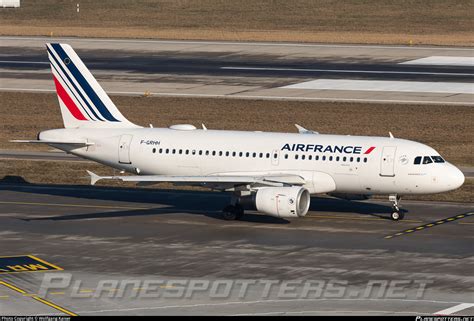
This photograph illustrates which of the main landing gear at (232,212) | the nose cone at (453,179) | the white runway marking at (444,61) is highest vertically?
the white runway marking at (444,61)

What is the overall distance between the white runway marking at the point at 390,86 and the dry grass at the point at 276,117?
8097 mm

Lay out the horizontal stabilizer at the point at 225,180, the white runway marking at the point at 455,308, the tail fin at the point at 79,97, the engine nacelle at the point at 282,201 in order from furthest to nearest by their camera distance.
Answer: the tail fin at the point at 79,97 → the horizontal stabilizer at the point at 225,180 → the engine nacelle at the point at 282,201 → the white runway marking at the point at 455,308

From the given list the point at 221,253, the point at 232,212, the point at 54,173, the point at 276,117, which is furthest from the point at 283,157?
the point at 276,117

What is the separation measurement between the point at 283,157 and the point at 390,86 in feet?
163

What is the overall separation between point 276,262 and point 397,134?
38.7 metres

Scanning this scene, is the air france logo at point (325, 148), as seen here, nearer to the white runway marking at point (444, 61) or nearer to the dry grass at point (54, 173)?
the dry grass at point (54, 173)

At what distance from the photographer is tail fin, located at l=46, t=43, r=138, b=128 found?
64.4 meters

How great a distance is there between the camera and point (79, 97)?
6488 centimetres

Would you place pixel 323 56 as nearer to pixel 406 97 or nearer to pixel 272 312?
pixel 406 97

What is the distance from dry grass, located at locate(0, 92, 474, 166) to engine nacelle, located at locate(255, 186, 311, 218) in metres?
27.5

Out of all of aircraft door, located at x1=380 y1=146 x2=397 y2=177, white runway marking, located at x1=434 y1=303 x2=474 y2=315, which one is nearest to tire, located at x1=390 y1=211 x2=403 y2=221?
aircraft door, located at x1=380 y1=146 x2=397 y2=177

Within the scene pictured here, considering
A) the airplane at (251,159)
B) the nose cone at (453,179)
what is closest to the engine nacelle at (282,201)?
the airplane at (251,159)

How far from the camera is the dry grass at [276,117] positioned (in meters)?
87.1

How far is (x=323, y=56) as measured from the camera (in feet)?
422
